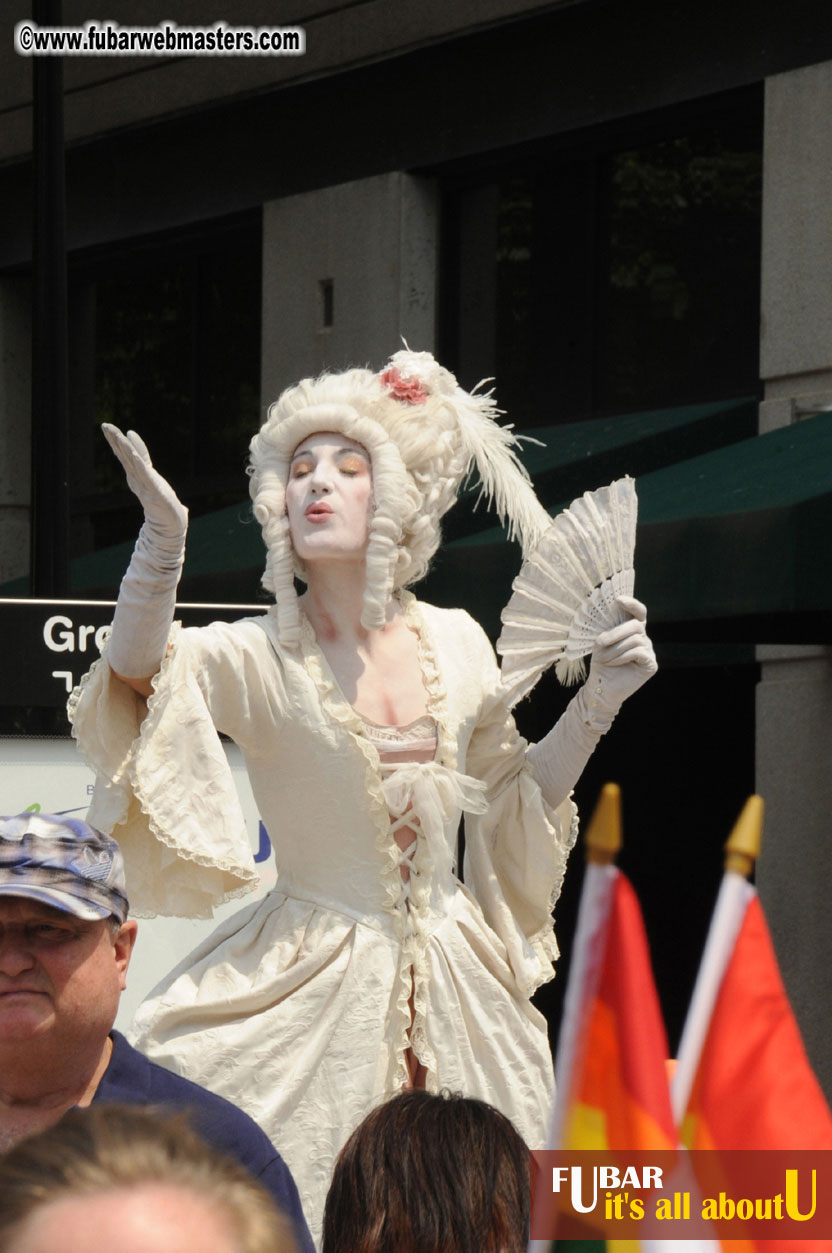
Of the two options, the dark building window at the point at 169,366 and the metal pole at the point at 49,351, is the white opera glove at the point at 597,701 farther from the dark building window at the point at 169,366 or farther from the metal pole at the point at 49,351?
the dark building window at the point at 169,366

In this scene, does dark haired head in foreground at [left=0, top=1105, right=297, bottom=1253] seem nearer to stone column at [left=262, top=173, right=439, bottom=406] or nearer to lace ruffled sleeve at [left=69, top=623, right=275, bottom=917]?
lace ruffled sleeve at [left=69, top=623, right=275, bottom=917]

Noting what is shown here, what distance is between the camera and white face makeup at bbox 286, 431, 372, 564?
13.4 ft

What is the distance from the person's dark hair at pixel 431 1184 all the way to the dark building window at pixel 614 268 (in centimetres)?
575

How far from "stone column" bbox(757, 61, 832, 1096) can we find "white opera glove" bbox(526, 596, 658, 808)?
3.32 meters

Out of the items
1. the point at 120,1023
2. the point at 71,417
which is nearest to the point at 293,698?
the point at 120,1023

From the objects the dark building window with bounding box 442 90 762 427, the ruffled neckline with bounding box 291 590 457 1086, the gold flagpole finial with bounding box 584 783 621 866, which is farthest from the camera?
the dark building window with bounding box 442 90 762 427

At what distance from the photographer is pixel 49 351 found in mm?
6152

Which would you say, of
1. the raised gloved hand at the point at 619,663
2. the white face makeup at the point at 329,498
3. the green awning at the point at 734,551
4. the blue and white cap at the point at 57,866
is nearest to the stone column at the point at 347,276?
the green awning at the point at 734,551

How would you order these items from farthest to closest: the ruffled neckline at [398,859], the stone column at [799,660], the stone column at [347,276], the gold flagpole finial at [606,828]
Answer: the stone column at [347,276]
the stone column at [799,660]
the ruffled neckline at [398,859]
the gold flagpole finial at [606,828]

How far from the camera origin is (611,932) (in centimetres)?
199

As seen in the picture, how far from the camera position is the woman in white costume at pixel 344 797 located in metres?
3.90

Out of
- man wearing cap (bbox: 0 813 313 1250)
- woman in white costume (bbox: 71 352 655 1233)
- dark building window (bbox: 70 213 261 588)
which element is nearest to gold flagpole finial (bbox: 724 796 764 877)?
man wearing cap (bbox: 0 813 313 1250)

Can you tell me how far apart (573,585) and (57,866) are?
1546 mm

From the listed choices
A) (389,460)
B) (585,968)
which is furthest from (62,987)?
(389,460)
